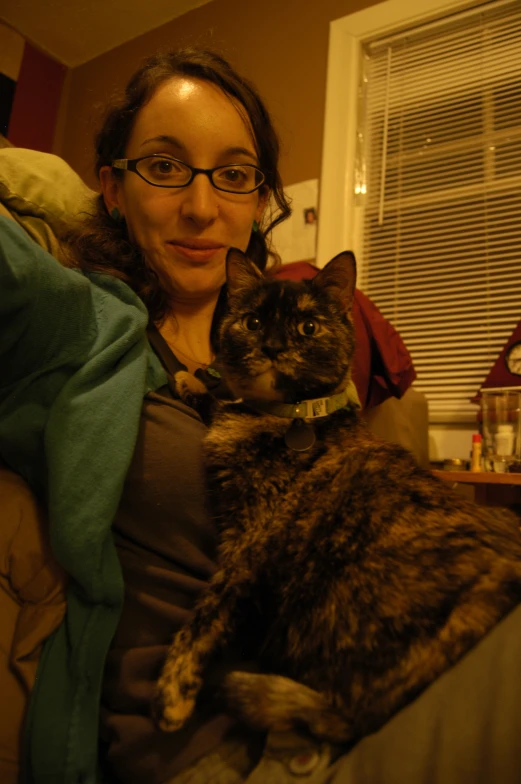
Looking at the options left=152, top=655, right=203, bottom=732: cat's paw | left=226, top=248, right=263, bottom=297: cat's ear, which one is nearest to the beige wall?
left=226, top=248, right=263, bottom=297: cat's ear

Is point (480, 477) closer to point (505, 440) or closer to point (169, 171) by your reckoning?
point (505, 440)

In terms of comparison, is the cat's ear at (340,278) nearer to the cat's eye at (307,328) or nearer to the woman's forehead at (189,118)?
the cat's eye at (307,328)

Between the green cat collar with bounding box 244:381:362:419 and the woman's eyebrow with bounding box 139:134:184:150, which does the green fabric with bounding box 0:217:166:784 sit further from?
the woman's eyebrow with bounding box 139:134:184:150

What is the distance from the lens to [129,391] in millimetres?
817

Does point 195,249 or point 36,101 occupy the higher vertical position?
point 36,101

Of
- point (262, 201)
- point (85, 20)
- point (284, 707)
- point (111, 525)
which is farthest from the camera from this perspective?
point (85, 20)

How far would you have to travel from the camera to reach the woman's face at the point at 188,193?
44.9 inches

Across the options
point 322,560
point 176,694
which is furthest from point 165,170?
point 176,694

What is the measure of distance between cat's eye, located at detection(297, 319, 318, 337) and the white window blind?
5.11ft

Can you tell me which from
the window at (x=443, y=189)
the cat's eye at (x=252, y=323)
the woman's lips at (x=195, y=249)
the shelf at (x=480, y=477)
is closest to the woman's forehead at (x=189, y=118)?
the woman's lips at (x=195, y=249)

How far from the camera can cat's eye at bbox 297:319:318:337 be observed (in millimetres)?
959

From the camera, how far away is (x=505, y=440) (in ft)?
5.95

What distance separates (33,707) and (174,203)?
1.00 m

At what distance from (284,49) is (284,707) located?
319 centimetres
